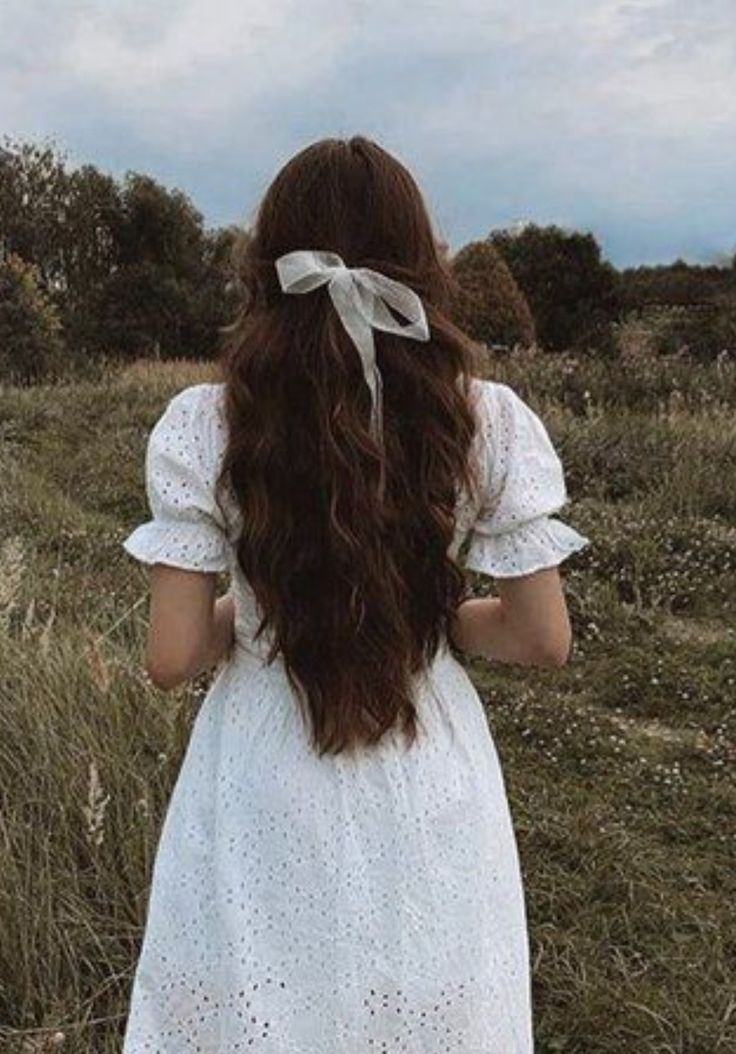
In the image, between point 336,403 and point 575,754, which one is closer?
point 336,403

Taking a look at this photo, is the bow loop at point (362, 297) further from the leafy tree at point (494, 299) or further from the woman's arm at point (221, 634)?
the leafy tree at point (494, 299)

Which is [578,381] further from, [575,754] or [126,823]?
[126,823]

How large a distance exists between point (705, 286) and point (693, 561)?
19852 millimetres

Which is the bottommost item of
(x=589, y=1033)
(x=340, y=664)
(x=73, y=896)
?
(x=589, y=1033)

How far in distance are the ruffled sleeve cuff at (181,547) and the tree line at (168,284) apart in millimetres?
12524

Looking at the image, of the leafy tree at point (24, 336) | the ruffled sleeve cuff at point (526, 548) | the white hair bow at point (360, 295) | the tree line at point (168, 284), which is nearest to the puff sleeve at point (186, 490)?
the white hair bow at point (360, 295)

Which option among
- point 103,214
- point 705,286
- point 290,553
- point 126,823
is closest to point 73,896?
point 126,823

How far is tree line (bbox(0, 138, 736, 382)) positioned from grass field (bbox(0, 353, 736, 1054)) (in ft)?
28.6

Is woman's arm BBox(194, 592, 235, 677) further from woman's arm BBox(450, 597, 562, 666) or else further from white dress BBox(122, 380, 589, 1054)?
woman's arm BBox(450, 597, 562, 666)

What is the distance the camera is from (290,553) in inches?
67.2

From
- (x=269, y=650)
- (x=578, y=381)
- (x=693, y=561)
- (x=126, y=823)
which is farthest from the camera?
(x=578, y=381)

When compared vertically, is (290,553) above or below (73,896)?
above

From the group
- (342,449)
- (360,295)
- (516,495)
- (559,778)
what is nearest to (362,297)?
(360,295)

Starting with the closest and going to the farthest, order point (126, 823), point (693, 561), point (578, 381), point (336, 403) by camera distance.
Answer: point (336, 403) → point (126, 823) → point (693, 561) → point (578, 381)
